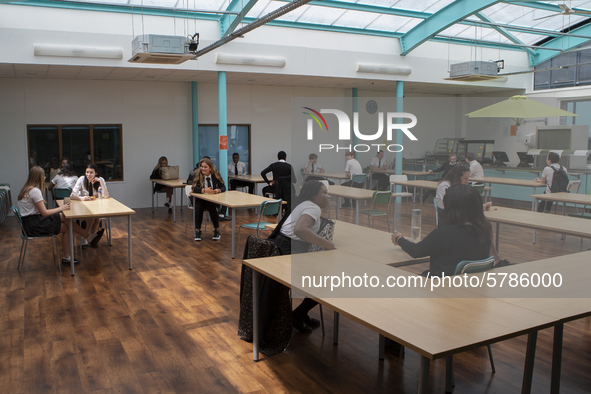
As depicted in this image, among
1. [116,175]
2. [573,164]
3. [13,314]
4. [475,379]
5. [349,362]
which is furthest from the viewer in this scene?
[116,175]

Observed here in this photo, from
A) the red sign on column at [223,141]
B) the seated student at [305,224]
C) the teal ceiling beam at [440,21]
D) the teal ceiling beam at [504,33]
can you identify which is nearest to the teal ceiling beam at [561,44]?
the teal ceiling beam at [504,33]

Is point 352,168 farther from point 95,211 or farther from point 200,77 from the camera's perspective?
point 200,77

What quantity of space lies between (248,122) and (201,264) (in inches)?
272

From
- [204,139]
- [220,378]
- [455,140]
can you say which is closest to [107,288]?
[220,378]

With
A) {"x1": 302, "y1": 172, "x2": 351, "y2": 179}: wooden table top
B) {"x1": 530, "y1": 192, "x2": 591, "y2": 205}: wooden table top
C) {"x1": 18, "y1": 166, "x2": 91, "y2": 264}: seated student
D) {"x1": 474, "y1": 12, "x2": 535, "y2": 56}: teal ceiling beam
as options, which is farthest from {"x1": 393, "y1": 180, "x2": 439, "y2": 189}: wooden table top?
{"x1": 474, "y1": 12, "x2": 535, "y2": 56}: teal ceiling beam

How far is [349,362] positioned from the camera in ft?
11.7

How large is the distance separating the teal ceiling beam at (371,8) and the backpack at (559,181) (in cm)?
519

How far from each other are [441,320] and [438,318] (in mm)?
25

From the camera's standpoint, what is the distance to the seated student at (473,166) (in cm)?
370

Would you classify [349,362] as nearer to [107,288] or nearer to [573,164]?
[107,288]

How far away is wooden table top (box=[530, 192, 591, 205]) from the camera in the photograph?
6001mm

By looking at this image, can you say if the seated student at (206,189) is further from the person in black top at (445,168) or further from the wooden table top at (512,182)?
the person in black top at (445,168)

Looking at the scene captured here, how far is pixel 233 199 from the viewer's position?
7.41 m

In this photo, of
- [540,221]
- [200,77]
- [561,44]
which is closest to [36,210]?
[540,221]
